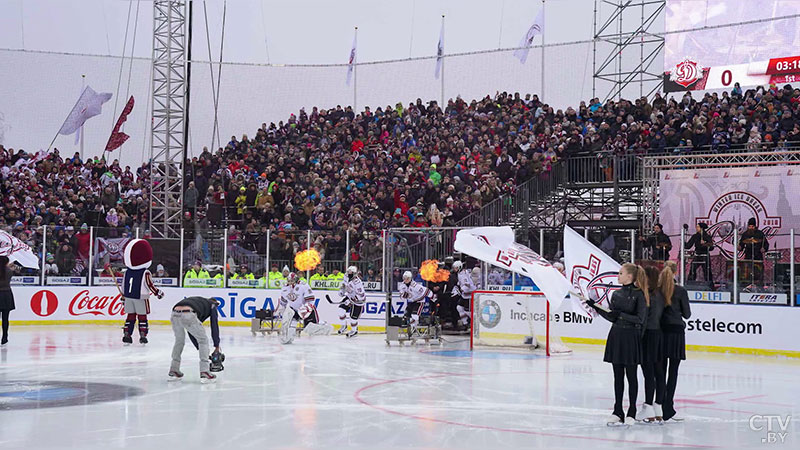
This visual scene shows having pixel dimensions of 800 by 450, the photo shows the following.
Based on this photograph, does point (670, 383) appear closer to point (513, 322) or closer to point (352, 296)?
point (513, 322)

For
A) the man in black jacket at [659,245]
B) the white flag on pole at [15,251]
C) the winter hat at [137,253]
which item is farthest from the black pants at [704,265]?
the white flag on pole at [15,251]

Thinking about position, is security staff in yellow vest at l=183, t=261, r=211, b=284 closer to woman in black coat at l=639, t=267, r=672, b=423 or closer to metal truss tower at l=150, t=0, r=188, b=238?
metal truss tower at l=150, t=0, r=188, b=238

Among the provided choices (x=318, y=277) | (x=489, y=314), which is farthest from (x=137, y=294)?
(x=489, y=314)

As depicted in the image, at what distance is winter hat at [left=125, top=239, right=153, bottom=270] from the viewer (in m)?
16.7

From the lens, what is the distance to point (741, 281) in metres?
17.6

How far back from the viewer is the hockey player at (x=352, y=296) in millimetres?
20219

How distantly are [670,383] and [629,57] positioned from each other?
2058 cm

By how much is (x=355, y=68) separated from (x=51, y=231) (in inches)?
555

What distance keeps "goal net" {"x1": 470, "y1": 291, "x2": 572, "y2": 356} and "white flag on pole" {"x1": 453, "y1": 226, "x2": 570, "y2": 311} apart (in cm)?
310

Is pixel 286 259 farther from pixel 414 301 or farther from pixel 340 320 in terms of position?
pixel 414 301

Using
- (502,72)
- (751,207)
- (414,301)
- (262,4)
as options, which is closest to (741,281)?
(751,207)

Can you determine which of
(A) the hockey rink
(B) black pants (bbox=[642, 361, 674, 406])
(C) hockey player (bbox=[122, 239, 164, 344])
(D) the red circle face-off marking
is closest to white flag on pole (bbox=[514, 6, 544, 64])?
(A) the hockey rink

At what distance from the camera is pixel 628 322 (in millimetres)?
8836

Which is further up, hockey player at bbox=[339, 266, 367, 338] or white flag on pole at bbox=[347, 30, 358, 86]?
white flag on pole at bbox=[347, 30, 358, 86]
